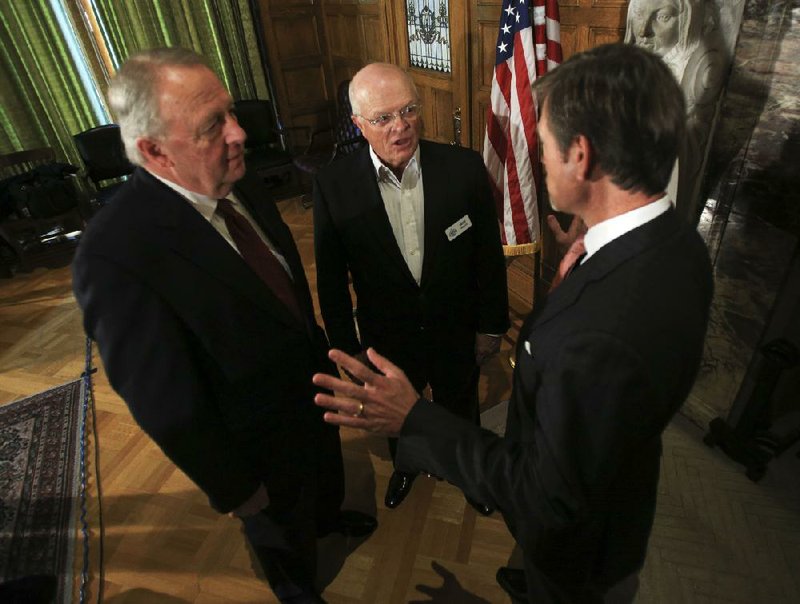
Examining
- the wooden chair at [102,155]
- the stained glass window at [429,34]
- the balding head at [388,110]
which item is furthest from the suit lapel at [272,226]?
the wooden chair at [102,155]

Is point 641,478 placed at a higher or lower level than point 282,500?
higher

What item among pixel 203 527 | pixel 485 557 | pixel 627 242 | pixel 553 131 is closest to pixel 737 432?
pixel 485 557

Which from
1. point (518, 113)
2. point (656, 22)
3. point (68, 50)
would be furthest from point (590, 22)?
point (68, 50)

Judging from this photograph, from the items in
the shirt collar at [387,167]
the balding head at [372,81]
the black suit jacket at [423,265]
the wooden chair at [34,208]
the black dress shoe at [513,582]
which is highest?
the balding head at [372,81]

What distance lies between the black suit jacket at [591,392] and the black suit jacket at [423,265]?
2.47 ft

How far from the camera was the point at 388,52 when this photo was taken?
15.0ft

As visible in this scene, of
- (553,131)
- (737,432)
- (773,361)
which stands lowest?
(737,432)

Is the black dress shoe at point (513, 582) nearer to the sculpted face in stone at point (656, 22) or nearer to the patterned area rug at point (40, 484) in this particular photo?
the patterned area rug at point (40, 484)

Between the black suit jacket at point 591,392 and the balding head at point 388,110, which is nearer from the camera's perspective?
the black suit jacket at point 591,392

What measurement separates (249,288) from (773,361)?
2.12 m

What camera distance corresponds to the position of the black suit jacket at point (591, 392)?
0.81 metres

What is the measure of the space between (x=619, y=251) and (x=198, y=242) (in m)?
0.97

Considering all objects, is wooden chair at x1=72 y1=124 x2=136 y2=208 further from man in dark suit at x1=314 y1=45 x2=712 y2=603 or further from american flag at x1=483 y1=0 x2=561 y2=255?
man in dark suit at x1=314 y1=45 x2=712 y2=603

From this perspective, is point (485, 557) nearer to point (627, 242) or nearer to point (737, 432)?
point (737, 432)
